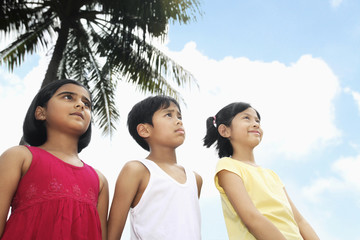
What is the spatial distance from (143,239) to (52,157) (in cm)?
75

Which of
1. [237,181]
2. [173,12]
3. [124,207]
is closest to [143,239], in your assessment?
[124,207]

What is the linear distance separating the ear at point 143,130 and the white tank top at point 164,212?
302 mm

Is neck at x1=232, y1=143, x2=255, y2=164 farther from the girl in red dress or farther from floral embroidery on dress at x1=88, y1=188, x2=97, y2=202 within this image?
floral embroidery on dress at x1=88, y1=188, x2=97, y2=202

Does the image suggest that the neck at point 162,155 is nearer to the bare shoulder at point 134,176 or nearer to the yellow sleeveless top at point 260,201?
the bare shoulder at point 134,176

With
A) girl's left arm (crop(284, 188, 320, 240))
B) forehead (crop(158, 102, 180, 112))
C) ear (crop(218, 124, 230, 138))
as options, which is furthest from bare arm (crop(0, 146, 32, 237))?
girl's left arm (crop(284, 188, 320, 240))

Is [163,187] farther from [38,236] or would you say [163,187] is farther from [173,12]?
[173,12]

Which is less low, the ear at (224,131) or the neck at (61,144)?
the ear at (224,131)

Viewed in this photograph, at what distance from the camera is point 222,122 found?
3.04m

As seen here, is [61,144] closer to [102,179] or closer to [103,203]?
[102,179]

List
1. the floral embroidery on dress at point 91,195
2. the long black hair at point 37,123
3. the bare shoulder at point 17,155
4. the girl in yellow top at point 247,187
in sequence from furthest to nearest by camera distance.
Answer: the long black hair at point 37,123, the girl in yellow top at point 247,187, the floral embroidery on dress at point 91,195, the bare shoulder at point 17,155

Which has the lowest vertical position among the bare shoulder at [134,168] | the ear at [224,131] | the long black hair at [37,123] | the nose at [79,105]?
the bare shoulder at [134,168]

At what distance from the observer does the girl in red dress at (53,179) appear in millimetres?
1960

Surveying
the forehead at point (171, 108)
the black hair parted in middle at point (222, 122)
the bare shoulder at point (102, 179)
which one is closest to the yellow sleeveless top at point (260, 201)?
the black hair parted in middle at point (222, 122)

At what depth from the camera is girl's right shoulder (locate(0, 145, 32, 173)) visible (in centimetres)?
Result: 203
